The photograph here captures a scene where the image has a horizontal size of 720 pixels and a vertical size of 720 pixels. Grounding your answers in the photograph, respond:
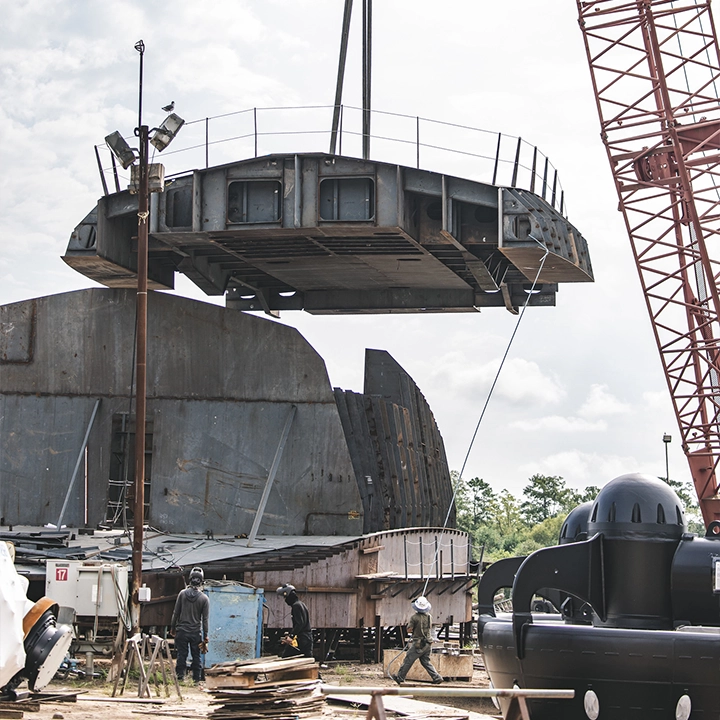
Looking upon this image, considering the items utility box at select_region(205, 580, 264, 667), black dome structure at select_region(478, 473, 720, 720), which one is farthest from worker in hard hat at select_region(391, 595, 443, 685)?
black dome structure at select_region(478, 473, 720, 720)

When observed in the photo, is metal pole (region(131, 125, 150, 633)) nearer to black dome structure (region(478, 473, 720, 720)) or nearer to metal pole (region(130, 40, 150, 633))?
metal pole (region(130, 40, 150, 633))

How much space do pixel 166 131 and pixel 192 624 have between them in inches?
347

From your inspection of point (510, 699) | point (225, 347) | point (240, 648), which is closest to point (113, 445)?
point (225, 347)

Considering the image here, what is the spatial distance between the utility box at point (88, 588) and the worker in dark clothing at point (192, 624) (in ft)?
3.90

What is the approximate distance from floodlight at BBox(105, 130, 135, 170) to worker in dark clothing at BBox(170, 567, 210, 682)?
765cm

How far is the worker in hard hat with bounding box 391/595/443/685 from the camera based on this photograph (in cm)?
2042

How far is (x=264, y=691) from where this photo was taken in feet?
45.9

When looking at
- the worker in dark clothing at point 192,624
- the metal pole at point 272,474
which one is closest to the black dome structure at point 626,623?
the worker in dark clothing at point 192,624

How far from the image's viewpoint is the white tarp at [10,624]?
12.8 m

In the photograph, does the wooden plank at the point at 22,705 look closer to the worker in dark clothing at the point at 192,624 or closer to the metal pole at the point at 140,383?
the worker in dark clothing at the point at 192,624

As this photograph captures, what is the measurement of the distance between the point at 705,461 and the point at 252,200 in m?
24.2

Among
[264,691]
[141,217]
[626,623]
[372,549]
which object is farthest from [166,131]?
[626,623]

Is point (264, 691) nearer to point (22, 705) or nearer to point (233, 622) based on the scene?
point (22, 705)

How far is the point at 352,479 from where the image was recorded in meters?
29.1
